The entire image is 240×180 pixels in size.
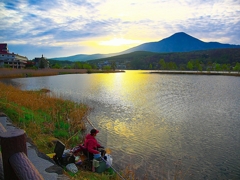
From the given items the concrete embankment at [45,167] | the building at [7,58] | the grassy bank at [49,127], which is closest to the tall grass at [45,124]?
the grassy bank at [49,127]

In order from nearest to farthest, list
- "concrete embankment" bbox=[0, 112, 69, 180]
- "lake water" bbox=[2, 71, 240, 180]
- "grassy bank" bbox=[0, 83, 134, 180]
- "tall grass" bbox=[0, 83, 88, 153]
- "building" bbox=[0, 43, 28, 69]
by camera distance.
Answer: "concrete embankment" bbox=[0, 112, 69, 180], "grassy bank" bbox=[0, 83, 134, 180], "lake water" bbox=[2, 71, 240, 180], "tall grass" bbox=[0, 83, 88, 153], "building" bbox=[0, 43, 28, 69]

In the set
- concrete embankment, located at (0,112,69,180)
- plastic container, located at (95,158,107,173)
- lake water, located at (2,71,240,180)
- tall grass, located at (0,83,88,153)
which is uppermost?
concrete embankment, located at (0,112,69,180)

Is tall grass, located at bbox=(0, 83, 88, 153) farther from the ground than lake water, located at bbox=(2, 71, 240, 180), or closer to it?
farther from the ground

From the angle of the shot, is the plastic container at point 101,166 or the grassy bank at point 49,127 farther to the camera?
the grassy bank at point 49,127

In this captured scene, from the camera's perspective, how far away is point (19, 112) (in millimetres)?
10031

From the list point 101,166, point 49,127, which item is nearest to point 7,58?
point 49,127

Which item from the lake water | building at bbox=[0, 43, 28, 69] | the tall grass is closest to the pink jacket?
the lake water

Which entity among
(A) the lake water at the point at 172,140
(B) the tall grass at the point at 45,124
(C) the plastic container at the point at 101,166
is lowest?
(A) the lake water at the point at 172,140

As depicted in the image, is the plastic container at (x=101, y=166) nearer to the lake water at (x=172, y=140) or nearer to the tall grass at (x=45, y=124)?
the lake water at (x=172, y=140)

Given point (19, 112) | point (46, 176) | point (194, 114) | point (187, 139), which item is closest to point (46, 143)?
point (19, 112)

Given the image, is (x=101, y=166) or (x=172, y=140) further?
(x=172, y=140)

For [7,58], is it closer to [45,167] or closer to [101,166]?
[101,166]

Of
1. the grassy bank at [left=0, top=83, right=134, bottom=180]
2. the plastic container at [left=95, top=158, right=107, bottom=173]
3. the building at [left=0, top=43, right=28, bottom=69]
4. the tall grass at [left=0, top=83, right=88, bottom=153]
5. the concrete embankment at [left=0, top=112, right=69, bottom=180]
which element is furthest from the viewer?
the building at [left=0, top=43, right=28, bottom=69]

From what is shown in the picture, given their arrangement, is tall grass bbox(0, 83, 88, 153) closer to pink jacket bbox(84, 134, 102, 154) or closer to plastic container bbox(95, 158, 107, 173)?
pink jacket bbox(84, 134, 102, 154)
